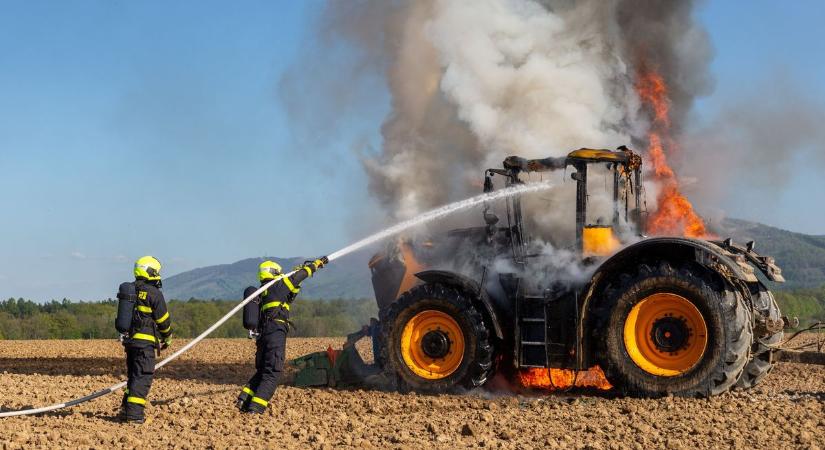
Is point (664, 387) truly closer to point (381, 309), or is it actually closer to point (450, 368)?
point (450, 368)

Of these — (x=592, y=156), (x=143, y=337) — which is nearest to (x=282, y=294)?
(x=143, y=337)

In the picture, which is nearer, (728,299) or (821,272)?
(728,299)

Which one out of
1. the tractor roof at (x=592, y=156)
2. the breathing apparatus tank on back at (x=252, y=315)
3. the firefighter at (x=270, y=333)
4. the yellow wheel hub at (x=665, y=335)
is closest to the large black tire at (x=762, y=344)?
the yellow wheel hub at (x=665, y=335)

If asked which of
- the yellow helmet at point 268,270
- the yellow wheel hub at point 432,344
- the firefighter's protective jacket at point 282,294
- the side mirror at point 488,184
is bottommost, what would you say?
the yellow wheel hub at point 432,344

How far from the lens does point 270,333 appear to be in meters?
9.25

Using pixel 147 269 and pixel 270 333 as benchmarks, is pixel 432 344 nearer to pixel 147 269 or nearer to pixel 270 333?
pixel 270 333

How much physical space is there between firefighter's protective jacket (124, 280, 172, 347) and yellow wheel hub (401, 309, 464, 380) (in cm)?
276

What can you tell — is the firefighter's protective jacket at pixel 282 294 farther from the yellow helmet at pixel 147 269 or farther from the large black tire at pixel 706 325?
the large black tire at pixel 706 325

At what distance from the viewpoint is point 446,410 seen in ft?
29.8

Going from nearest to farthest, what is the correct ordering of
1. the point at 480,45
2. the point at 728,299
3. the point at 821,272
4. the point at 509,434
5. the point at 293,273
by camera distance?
the point at 509,434 → the point at 728,299 → the point at 293,273 → the point at 480,45 → the point at 821,272

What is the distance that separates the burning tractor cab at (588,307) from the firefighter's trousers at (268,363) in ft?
4.91

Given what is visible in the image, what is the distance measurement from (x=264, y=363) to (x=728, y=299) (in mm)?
4705

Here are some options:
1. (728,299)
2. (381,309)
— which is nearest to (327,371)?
(381,309)

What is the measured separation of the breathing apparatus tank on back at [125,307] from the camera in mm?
8734
